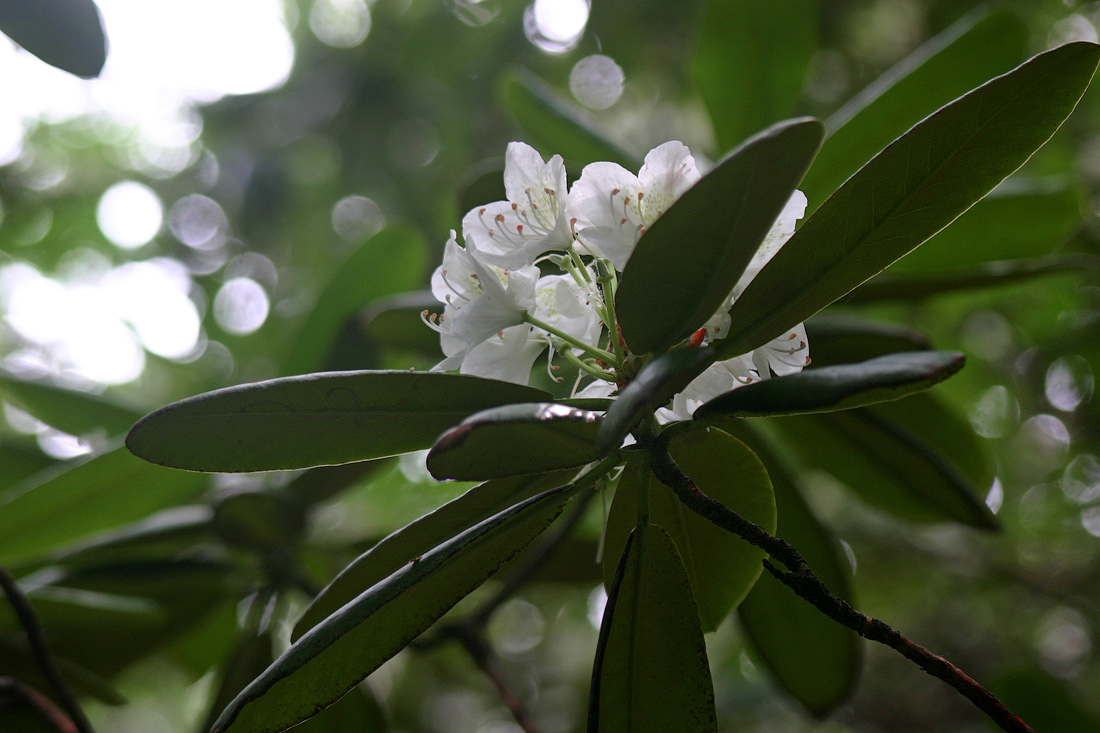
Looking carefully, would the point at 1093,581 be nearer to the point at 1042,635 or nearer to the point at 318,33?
the point at 1042,635

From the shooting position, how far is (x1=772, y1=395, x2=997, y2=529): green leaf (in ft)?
3.66

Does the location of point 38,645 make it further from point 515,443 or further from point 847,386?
point 847,386

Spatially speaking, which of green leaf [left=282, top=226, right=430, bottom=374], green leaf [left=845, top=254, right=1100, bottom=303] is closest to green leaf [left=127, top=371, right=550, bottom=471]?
green leaf [left=845, top=254, right=1100, bottom=303]

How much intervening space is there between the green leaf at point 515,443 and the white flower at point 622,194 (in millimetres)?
235

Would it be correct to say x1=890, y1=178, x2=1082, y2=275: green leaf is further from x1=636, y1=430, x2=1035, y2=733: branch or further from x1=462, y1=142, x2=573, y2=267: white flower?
x1=636, y1=430, x2=1035, y2=733: branch

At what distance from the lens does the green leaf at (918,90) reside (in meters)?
1.25


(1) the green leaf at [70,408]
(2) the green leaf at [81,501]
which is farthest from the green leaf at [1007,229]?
(1) the green leaf at [70,408]

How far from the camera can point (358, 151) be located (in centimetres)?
339

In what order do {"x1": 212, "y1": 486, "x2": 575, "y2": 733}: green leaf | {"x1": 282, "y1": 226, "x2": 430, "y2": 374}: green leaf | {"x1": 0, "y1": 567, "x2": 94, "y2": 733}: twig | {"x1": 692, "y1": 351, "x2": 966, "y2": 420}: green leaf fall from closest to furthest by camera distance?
{"x1": 692, "y1": 351, "x2": 966, "y2": 420}: green leaf
{"x1": 212, "y1": 486, "x2": 575, "y2": 733}: green leaf
{"x1": 0, "y1": 567, "x2": 94, "y2": 733}: twig
{"x1": 282, "y1": 226, "x2": 430, "y2": 374}: green leaf

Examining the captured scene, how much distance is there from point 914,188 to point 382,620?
0.65m

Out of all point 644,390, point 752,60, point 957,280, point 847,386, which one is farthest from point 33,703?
point 752,60

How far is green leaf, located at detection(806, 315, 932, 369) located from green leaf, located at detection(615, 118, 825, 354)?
45 centimetres

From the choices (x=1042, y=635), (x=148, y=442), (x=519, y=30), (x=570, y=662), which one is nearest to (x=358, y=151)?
(x=519, y=30)

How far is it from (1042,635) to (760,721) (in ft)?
4.55
